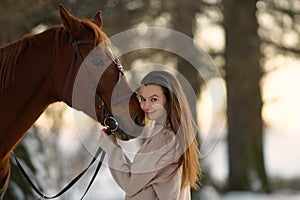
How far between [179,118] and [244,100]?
1016 centimetres

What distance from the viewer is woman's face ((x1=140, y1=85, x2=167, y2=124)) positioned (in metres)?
3.45

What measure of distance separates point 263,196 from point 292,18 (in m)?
3.59

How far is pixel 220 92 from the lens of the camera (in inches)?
350

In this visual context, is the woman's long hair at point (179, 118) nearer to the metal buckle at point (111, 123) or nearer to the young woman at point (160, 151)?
the young woman at point (160, 151)

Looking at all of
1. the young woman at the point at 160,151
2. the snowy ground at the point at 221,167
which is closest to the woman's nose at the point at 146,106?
the young woman at the point at 160,151

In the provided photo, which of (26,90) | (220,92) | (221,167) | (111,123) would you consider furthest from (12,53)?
(221,167)

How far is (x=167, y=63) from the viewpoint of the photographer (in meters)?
10.3

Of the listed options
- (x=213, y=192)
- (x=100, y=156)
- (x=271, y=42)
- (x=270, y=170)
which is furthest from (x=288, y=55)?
(x=100, y=156)

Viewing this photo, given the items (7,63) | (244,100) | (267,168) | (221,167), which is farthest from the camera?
(221,167)

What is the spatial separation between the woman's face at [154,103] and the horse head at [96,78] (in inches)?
3.0

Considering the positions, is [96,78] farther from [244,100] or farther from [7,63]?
[244,100]

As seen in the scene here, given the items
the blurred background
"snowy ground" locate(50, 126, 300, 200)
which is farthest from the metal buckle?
"snowy ground" locate(50, 126, 300, 200)

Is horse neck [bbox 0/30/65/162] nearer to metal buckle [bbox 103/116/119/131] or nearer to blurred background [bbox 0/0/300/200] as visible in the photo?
metal buckle [bbox 103/116/119/131]

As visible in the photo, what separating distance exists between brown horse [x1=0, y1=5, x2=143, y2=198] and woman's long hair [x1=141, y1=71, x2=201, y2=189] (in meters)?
0.17
